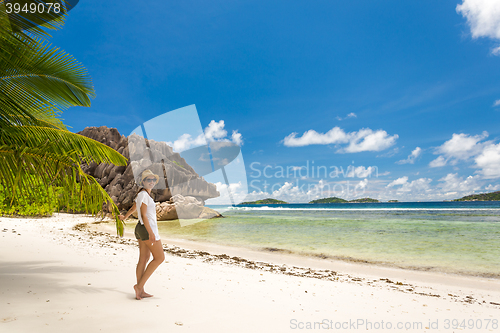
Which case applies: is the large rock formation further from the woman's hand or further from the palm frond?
the woman's hand

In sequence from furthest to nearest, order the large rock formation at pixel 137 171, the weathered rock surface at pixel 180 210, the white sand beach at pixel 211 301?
1. the large rock formation at pixel 137 171
2. the weathered rock surface at pixel 180 210
3. the white sand beach at pixel 211 301

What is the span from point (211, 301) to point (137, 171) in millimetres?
42032

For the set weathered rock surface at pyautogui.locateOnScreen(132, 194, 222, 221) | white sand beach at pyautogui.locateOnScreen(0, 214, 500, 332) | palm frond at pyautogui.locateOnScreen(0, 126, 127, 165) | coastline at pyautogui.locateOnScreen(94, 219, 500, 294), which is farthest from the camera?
weathered rock surface at pyautogui.locateOnScreen(132, 194, 222, 221)

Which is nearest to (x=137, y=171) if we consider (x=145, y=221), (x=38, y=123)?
(x=38, y=123)

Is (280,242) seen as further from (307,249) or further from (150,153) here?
(150,153)

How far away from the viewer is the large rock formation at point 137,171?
4150cm

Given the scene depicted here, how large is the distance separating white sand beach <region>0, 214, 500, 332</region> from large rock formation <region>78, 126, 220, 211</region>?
3571 cm

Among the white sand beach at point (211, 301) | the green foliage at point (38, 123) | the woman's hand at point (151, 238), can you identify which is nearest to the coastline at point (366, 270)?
the white sand beach at point (211, 301)

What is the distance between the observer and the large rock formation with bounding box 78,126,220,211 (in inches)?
1634

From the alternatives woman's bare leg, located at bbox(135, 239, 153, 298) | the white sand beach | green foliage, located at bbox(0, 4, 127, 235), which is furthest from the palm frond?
the white sand beach

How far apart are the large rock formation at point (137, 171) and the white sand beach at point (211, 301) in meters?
35.7

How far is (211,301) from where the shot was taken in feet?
14.9

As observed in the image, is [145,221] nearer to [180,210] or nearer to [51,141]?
[51,141]

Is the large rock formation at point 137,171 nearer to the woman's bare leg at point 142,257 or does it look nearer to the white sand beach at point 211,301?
the white sand beach at point 211,301
